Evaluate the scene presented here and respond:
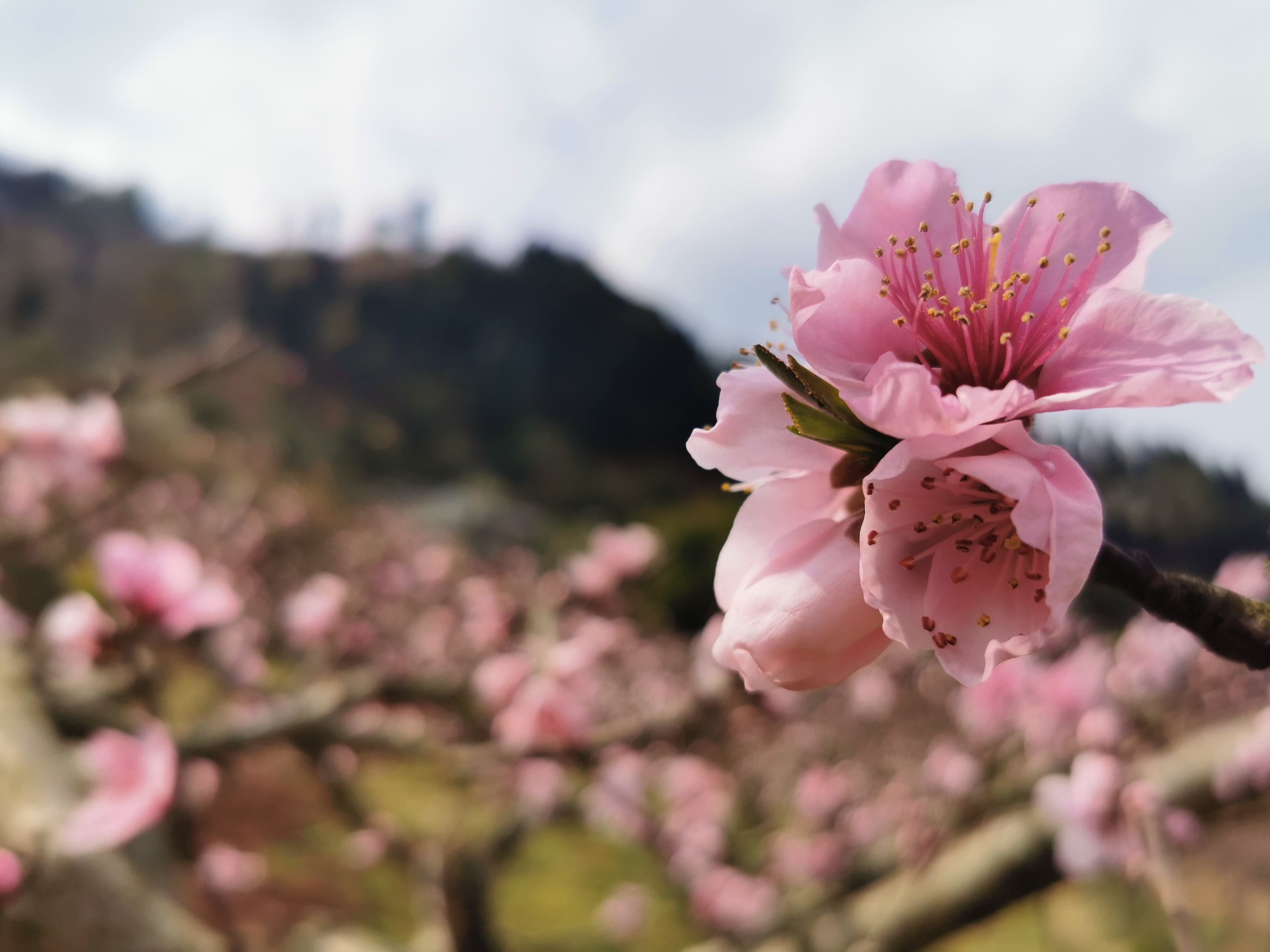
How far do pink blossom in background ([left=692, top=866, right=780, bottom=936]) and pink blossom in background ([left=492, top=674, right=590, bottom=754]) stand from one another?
196cm

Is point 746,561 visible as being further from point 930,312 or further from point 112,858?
point 112,858

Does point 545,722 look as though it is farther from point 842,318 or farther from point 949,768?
point 949,768

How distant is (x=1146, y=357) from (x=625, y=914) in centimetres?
361

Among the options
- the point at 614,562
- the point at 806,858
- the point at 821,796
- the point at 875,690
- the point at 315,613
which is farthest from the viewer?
the point at 875,690

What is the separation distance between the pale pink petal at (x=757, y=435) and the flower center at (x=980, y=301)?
0.25 feet

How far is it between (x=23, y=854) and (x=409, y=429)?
49.4ft

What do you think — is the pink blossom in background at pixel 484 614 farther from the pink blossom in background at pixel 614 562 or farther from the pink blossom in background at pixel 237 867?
the pink blossom in background at pixel 237 867

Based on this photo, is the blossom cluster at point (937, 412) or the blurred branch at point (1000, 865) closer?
the blossom cluster at point (937, 412)

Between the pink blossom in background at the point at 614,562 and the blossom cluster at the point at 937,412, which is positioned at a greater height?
the blossom cluster at the point at 937,412

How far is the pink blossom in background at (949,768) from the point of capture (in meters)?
2.81

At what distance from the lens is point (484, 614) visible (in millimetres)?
2561

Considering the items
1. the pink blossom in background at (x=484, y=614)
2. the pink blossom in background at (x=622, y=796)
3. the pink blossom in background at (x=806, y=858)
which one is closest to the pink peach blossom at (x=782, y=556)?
the pink blossom in background at (x=484, y=614)

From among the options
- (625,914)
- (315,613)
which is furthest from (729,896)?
(315,613)

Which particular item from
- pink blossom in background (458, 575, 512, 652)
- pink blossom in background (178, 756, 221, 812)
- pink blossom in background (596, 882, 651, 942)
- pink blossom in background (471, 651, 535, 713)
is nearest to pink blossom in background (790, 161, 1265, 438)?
pink blossom in background (178, 756, 221, 812)
